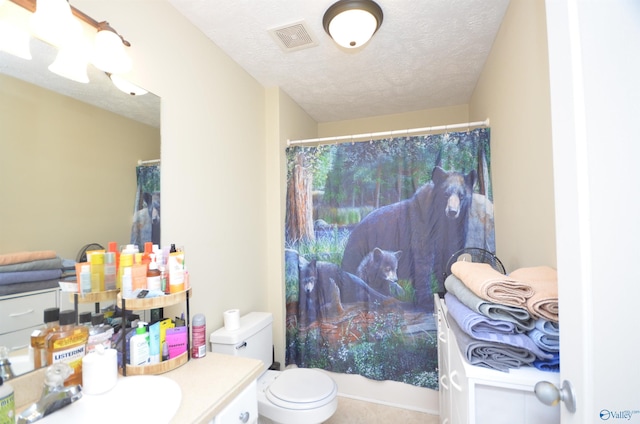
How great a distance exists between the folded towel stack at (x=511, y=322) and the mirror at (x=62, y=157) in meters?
1.38

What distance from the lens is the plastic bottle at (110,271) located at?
1.13 metres

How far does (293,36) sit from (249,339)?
183cm

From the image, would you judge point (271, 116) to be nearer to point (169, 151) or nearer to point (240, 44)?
point (240, 44)

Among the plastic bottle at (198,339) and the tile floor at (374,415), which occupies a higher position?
the plastic bottle at (198,339)

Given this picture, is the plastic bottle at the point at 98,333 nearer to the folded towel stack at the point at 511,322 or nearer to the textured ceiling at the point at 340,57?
the textured ceiling at the point at 340,57

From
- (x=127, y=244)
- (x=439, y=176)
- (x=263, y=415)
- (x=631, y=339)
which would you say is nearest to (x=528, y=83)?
(x=439, y=176)

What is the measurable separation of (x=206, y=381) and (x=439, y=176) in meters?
1.84

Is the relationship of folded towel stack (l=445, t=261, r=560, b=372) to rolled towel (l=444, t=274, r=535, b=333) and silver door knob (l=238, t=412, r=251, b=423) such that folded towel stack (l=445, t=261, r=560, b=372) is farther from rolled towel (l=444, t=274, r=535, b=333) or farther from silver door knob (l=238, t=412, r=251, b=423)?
silver door knob (l=238, t=412, r=251, b=423)

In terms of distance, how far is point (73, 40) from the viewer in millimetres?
1021

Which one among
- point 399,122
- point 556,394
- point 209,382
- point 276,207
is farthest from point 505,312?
point 399,122

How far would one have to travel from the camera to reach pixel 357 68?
2051 millimetres

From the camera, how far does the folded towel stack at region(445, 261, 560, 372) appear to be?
30.5 inches

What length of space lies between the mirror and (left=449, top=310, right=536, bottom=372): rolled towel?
1.37 meters

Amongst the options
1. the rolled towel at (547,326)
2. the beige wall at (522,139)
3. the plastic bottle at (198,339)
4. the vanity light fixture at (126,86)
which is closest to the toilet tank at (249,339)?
the plastic bottle at (198,339)
